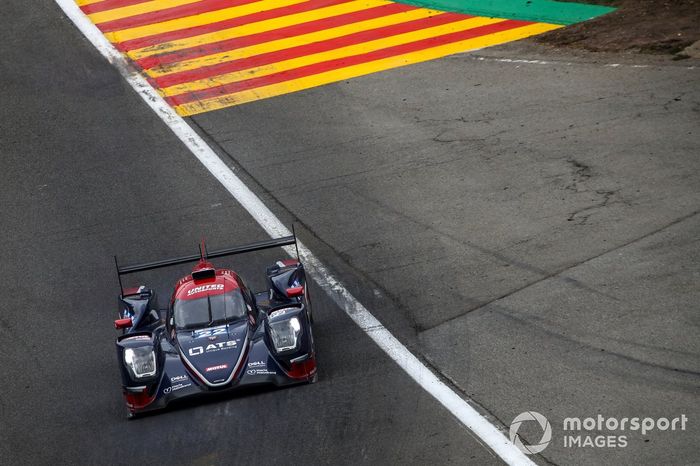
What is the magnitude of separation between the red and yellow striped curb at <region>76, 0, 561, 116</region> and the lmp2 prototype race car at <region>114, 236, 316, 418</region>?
26.6 feet

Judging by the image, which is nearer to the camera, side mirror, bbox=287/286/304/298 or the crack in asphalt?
side mirror, bbox=287/286/304/298

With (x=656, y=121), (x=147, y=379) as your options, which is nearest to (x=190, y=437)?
(x=147, y=379)

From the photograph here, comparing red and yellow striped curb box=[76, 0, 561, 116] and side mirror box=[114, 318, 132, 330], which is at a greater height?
red and yellow striped curb box=[76, 0, 561, 116]

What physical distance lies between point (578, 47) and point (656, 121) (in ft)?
12.5

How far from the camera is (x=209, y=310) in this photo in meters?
12.1

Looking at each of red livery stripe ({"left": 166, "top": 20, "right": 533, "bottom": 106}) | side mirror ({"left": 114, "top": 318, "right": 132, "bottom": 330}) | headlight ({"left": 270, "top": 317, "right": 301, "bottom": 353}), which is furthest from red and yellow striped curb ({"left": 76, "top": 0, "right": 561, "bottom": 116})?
headlight ({"left": 270, "top": 317, "right": 301, "bottom": 353})

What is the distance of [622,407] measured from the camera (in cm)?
1071

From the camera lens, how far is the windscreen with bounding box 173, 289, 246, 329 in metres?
12.0

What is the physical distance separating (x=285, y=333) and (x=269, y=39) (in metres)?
12.1

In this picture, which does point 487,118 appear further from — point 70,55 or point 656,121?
point 70,55

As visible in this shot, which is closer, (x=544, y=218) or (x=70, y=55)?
(x=544, y=218)
